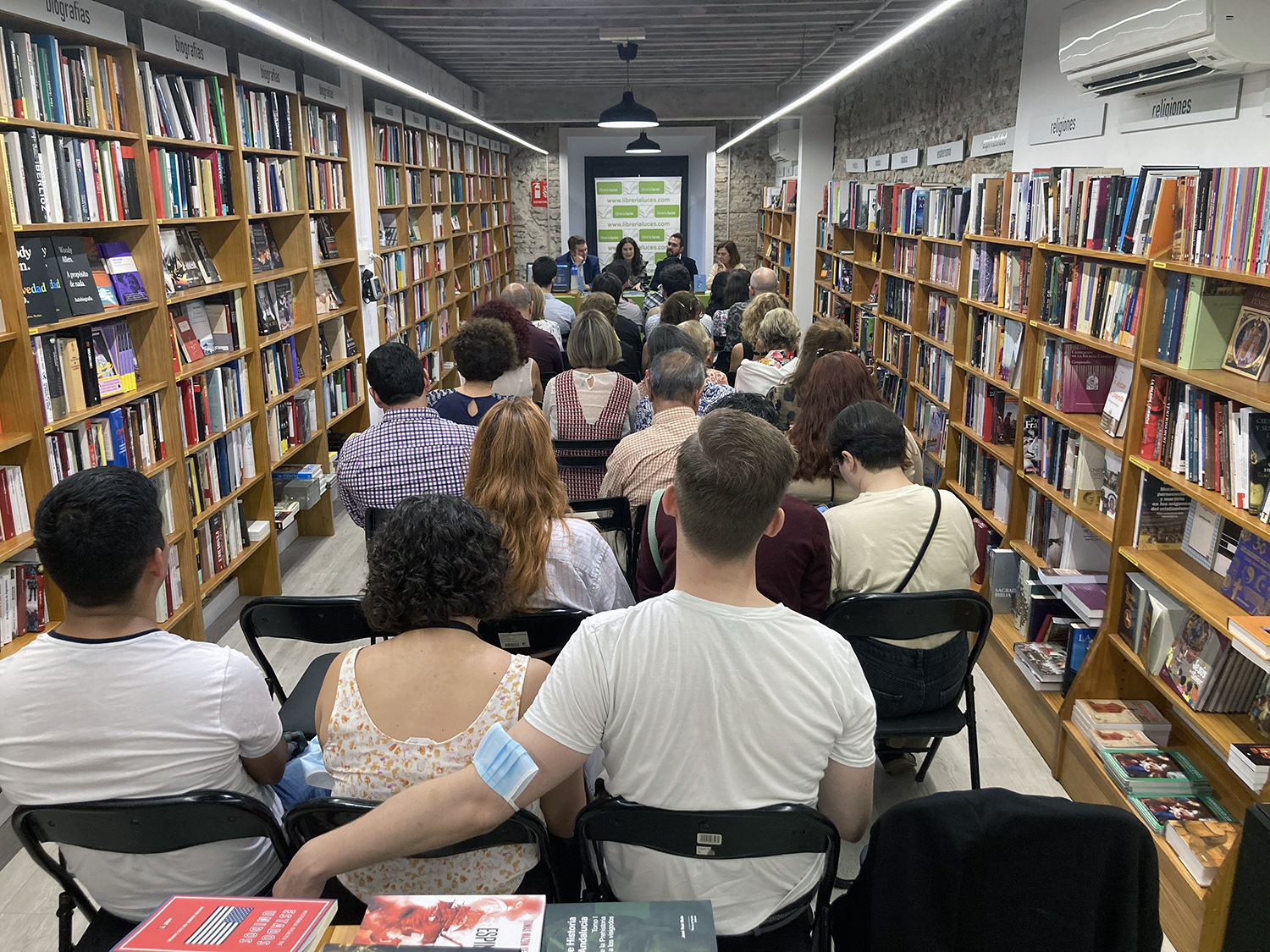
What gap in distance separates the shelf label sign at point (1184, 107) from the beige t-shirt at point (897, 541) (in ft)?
5.39

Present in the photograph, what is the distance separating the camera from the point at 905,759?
3336mm

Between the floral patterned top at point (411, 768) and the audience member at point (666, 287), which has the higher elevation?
the audience member at point (666, 287)

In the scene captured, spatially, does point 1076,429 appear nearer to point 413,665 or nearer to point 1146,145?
point 1146,145

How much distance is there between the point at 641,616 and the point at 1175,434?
211 cm

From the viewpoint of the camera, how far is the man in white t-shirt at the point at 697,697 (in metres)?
1.50

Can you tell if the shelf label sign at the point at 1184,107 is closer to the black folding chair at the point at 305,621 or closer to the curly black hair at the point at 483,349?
the curly black hair at the point at 483,349

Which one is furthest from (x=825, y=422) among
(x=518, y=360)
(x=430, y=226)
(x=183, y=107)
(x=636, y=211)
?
(x=636, y=211)

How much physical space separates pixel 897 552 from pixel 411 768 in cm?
168

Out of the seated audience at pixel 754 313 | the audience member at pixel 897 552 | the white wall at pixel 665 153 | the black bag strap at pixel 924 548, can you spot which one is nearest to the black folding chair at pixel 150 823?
the audience member at pixel 897 552

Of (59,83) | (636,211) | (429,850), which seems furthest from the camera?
(636,211)

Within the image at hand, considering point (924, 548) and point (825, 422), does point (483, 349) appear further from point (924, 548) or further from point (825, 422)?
point (924, 548)

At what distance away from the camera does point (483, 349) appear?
4.32 metres

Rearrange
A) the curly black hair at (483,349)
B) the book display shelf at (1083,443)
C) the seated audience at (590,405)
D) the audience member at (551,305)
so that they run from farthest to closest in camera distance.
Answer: the audience member at (551,305) < the seated audience at (590,405) < the curly black hair at (483,349) < the book display shelf at (1083,443)

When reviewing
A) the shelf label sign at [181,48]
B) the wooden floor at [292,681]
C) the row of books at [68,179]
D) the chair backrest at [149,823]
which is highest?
the shelf label sign at [181,48]
